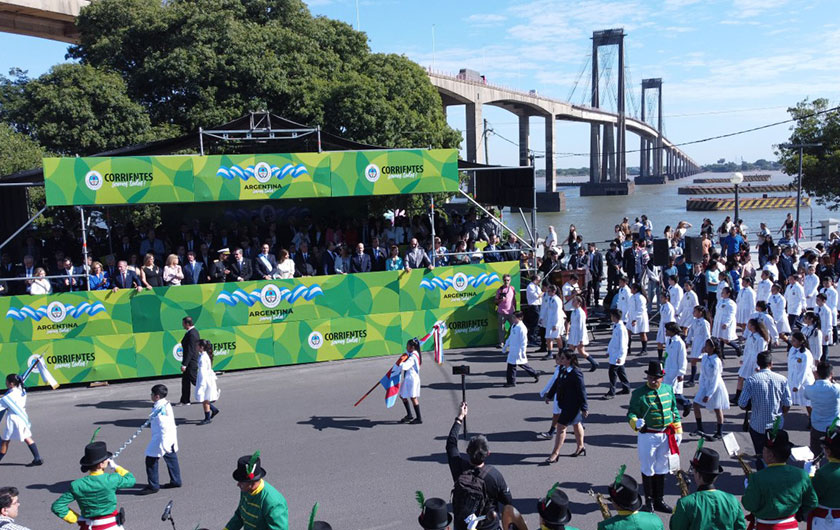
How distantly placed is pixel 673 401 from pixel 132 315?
10449 millimetres

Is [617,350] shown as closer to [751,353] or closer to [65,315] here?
[751,353]

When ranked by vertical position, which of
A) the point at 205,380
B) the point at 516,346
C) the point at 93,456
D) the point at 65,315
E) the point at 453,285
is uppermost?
the point at 453,285

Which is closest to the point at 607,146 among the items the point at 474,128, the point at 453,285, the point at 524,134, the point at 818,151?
the point at 524,134

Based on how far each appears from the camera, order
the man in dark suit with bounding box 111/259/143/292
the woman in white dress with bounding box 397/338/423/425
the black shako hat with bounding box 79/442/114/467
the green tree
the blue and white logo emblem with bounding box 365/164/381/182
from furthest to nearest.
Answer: the green tree → the blue and white logo emblem with bounding box 365/164/381/182 → the man in dark suit with bounding box 111/259/143/292 → the woman in white dress with bounding box 397/338/423/425 → the black shako hat with bounding box 79/442/114/467

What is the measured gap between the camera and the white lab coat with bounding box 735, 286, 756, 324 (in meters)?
13.9

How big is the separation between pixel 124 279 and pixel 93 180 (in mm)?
2019

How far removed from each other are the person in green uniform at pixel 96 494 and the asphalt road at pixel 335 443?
1.51 m

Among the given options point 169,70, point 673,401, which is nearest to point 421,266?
point 673,401

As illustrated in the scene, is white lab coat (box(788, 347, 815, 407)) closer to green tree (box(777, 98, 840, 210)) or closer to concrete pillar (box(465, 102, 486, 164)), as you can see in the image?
green tree (box(777, 98, 840, 210))

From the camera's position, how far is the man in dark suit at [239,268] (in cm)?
1477

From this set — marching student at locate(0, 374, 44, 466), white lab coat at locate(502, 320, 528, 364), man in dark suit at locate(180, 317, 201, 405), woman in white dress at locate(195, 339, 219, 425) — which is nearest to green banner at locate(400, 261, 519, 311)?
white lab coat at locate(502, 320, 528, 364)

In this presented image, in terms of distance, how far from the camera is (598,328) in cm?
1691

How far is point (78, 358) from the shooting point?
1375cm

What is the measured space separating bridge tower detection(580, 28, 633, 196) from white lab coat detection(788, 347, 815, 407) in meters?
94.1
